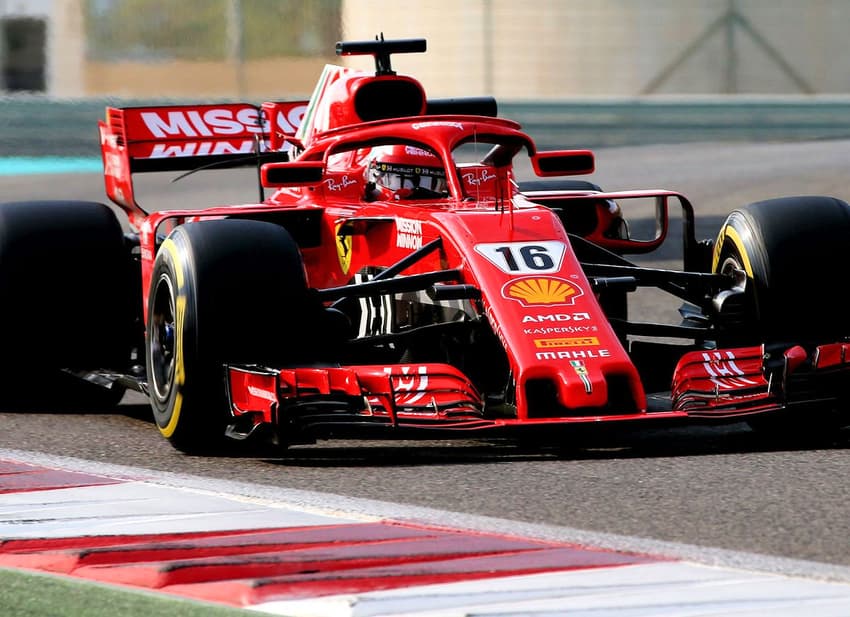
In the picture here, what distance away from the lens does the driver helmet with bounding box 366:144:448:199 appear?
8.13 metres

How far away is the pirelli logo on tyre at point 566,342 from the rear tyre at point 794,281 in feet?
3.30

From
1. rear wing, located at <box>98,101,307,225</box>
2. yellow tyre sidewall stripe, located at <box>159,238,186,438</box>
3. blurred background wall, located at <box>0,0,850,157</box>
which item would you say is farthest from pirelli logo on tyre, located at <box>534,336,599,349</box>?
blurred background wall, located at <box>0,0,850,157</box>

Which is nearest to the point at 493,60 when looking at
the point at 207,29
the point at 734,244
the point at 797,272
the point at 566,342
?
the point at 207,29

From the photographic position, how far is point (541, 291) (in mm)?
6691

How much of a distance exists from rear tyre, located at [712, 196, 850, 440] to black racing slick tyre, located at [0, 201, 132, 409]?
3078 mm

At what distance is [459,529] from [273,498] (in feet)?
2.83

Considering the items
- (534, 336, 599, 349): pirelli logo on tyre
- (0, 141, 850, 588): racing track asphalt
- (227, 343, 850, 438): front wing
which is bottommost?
(0, 141, 850, 588): racing track asphalt

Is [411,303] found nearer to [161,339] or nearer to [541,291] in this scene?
[541,291]

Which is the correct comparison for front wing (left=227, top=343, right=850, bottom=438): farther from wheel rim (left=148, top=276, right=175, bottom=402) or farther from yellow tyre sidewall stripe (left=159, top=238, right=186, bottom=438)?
wheel rim (left=148, top=276, right=175, bottom=402)

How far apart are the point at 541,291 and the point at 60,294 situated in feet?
9.42

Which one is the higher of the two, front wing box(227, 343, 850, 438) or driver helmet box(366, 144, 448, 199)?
driver helmet box(366, 144, 448, 199)

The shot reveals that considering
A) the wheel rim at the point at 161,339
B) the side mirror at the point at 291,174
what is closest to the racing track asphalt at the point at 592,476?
the wheel rim at the point at 161,339

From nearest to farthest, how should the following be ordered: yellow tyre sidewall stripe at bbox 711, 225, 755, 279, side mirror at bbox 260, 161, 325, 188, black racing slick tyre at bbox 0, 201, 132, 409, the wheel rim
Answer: the wheel rim < yellow tyre sidewall stripe at bbox 711, 225, 755, 279 < side mirror at bbox 260, 161, 325, 188 < black racing slick tyre at bbox 0, 201, 132, 409

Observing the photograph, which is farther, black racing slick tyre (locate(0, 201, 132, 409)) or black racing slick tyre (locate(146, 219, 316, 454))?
black racing slick tyre (locate(0, 201, 132, 409))
